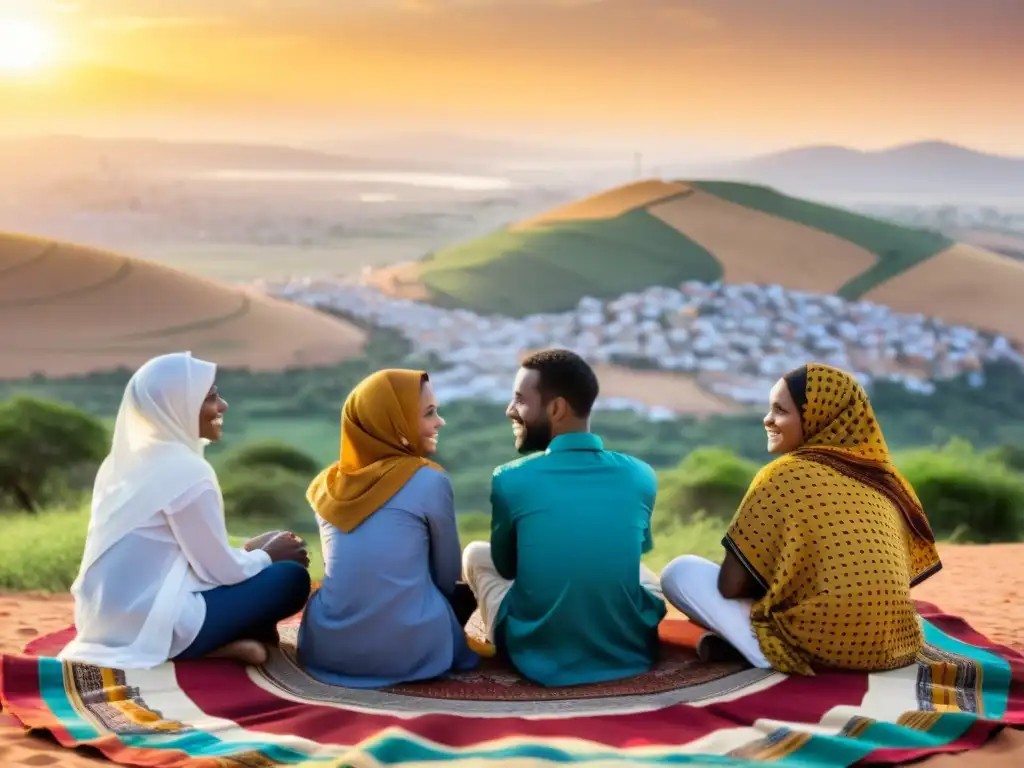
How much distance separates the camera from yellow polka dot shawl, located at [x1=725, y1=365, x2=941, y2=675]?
3252mm

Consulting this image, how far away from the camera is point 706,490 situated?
25.6ft

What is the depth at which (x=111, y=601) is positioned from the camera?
3330mm

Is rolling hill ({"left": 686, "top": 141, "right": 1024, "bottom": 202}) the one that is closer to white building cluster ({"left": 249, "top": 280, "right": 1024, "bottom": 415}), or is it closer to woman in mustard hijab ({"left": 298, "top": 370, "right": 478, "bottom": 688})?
white building cluster ({"left": 249, "top": 280, "right": 1024, "bottom": 415})

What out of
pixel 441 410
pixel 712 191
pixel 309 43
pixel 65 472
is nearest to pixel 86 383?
pixel 65 472

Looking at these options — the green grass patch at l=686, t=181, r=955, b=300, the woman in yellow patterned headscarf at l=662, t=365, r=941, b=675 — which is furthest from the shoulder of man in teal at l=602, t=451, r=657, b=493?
the green grass patch at l=686, t=181, r=955, b=300

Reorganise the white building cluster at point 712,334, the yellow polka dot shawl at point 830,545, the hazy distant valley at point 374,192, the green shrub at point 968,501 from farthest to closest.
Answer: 1. the hazy distant valley at point 374,192
2. the white building cluster at point 712,334
3. the green shrub at point 968,501
4. the yellow polka dot shawl at point 830,545

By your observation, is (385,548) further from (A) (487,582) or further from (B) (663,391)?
(B) (663,391)

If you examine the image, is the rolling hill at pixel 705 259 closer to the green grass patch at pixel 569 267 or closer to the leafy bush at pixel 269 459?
the green grass patch at pixel 569 267

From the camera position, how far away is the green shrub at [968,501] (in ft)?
24.4

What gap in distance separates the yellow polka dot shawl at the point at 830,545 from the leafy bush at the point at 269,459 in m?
5.31

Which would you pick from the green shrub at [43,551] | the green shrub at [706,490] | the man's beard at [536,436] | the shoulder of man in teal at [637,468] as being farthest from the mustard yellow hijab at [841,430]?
the green shrub at [706,490]

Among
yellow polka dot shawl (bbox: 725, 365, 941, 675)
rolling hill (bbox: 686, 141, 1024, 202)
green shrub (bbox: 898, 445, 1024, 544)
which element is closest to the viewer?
yellow polka dot shawl (bbox: 725, 365, 941, 675)

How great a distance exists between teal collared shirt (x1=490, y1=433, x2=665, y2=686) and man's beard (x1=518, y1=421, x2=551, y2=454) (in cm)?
8

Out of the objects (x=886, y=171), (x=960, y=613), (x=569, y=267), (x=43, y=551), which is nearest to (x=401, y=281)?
(x=569, y=267)
